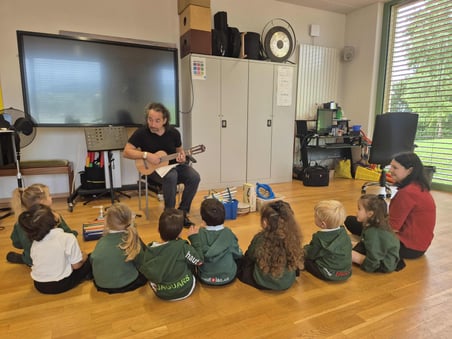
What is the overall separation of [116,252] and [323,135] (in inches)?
153

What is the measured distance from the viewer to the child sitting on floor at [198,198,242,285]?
1534 mm

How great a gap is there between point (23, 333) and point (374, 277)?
1820 millimetres

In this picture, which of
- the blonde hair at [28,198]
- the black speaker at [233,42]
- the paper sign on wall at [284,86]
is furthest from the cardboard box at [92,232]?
the paper sign on wall at [284,86]

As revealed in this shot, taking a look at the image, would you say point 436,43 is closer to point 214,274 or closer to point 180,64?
point 180,64

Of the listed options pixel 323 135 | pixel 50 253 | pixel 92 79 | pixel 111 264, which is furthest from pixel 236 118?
pixel 50 253

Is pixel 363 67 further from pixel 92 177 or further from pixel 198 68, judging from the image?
pixel 92 177

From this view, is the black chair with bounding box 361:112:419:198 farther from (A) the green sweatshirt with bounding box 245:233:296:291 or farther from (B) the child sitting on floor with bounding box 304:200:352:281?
(A) the green sweatshirt with bounding box 245:233:296:291

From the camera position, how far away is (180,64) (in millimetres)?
3912

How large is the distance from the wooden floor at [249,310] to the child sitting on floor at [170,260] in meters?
0.08

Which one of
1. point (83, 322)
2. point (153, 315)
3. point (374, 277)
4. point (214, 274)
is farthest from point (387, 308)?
point (83, 322)

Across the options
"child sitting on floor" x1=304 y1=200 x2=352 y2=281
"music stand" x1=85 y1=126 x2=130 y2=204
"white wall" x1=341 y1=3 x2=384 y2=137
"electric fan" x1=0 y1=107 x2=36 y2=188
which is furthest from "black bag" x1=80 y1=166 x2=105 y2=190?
"white wall" x1=341 y1=3 x2=384 y2=137

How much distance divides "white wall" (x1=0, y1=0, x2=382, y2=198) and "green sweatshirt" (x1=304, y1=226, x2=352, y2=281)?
2.86 metres

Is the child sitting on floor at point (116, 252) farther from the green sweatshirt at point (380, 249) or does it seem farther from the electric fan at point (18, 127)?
the electric fan at point (18, 127)

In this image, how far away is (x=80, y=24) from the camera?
3398 mm
